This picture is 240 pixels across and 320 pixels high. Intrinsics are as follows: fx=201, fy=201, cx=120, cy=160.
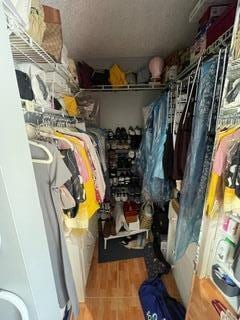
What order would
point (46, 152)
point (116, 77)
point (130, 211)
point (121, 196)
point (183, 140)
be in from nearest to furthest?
point (46, 152)
point (183, 140)
point (116, 77)
point (130, 211)
point (121, 196)

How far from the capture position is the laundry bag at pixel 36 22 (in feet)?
2.94

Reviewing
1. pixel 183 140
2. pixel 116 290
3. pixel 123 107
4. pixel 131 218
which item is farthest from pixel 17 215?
pixel 123 107

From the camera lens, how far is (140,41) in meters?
1.94

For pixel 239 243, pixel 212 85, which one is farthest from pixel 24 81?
pixel 239 243

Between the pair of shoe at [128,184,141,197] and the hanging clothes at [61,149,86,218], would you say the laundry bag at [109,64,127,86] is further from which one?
the hanging clothes at [61,149,86,218]

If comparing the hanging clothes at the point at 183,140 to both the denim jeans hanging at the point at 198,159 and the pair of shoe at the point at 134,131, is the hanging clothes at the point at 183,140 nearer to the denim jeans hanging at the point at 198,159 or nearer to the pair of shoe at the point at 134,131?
the denim jeans hanging at the point at 198,159

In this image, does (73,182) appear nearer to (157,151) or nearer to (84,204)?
(84,204)

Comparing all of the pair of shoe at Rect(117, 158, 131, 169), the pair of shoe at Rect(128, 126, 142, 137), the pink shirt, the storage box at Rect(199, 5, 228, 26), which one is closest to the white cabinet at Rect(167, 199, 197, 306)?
the pink shirt

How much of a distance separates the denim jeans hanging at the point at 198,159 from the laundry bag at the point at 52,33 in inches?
32.4

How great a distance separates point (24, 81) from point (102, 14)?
884mm

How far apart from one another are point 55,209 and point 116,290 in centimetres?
126

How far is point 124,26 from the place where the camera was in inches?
64.5

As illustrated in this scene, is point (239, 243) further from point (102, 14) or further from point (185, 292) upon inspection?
point (102, 14)

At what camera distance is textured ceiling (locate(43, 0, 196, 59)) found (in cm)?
135
